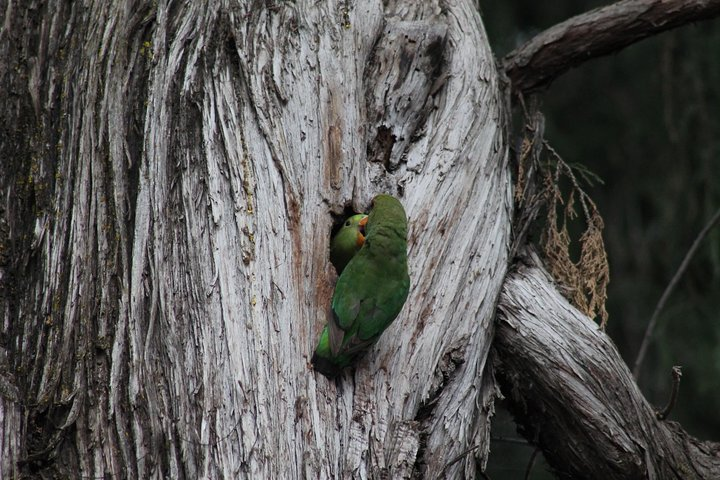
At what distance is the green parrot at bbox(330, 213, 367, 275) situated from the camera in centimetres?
367

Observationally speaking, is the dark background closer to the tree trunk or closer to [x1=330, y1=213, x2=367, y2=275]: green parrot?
the tree trunk

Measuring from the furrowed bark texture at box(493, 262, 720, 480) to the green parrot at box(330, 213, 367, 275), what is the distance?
80cm

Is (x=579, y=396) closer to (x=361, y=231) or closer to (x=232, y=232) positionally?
(x=361, y=231)

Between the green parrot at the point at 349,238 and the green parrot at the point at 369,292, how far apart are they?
0.08 m

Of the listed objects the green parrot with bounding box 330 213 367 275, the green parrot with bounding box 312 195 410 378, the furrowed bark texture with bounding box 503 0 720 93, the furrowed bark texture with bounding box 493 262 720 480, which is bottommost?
the furrowed bark texture with bounding box 493 262 720 480

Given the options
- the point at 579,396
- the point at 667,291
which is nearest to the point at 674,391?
the point at 579,396

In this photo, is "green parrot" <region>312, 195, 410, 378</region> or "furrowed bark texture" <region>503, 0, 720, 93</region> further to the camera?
"furrowed bark texture" <region>503, 0, 720, 93</region>

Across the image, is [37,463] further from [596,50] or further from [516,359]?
[596,50]

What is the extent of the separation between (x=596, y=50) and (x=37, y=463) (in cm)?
381

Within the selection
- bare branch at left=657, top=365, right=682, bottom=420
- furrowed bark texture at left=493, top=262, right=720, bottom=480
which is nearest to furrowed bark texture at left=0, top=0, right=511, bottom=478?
furrowed bark texture at left=493, top=262, right=720, bottom=480

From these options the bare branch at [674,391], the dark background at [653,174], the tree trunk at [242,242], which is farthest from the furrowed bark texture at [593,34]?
the bare branch at [674,391]

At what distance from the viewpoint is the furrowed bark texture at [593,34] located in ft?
15.1

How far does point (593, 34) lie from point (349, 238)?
2176 mm

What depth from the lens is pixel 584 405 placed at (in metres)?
3.73
